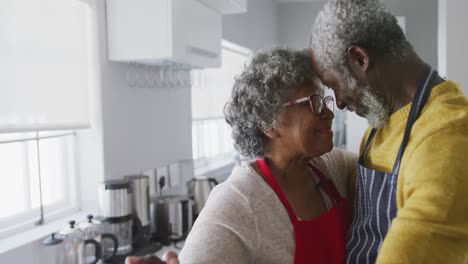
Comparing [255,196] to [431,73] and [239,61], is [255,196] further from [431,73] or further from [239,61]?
[239,61]

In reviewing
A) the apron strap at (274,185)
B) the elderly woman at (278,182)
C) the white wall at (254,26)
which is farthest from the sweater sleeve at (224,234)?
the white wall at (254,26)

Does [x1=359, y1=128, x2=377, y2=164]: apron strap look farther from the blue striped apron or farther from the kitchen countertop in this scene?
the kitchen countertop

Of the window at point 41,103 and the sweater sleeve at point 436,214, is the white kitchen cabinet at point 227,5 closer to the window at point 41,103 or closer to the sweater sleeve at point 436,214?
the window at point 41,103

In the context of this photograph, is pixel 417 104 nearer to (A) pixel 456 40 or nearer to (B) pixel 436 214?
(B) pixel 436 214

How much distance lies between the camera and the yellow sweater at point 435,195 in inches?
29.5

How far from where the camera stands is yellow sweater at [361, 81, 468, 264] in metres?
0.75

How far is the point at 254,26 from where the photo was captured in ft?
14.4

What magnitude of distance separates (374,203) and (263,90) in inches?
16.1

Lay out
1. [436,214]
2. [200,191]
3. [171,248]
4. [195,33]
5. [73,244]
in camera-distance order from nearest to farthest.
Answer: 1. [436,214]
2. [73,244]
3. [171,248]
4. [195,33]
5. [200,191]

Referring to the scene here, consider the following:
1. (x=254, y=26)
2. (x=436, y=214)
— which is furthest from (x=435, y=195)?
(x=254, y=26)

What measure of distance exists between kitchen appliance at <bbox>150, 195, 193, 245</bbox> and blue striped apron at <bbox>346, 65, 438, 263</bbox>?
125cm

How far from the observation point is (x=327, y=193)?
4.11ft

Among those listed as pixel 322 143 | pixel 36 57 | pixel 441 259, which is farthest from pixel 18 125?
pixel 441 259

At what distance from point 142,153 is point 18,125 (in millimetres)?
876
